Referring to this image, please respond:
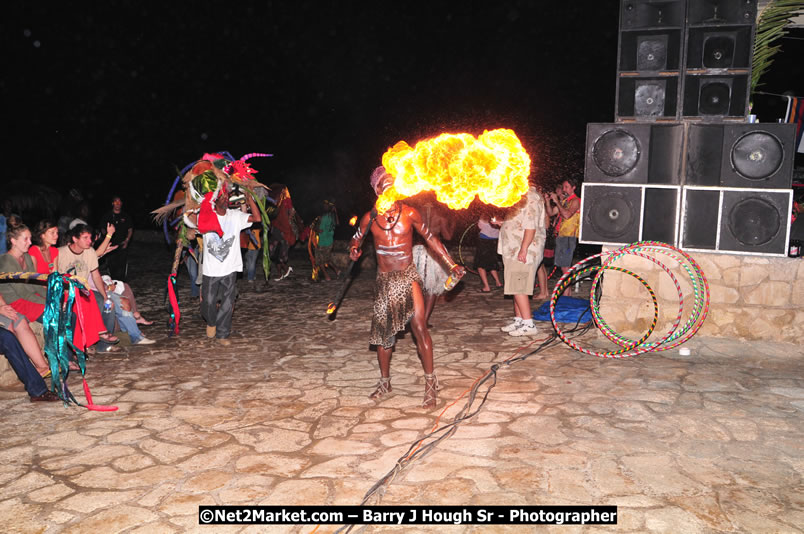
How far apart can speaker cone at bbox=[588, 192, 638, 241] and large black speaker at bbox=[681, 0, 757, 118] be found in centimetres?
134

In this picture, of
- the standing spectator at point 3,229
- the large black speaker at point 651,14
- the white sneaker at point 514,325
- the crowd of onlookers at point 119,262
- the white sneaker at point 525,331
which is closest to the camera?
the crowd of onlookers at point 119,262

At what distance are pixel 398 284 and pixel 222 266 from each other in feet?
10.5

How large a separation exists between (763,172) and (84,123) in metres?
21.9

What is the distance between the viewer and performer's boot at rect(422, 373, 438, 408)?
220 inches

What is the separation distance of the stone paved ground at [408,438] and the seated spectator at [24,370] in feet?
0.41

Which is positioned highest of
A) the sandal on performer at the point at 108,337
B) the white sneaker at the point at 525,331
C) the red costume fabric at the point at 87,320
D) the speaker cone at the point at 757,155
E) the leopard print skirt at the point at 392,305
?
the speaker cone at the point at 757,155

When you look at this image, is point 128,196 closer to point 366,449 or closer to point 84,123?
point 84,123

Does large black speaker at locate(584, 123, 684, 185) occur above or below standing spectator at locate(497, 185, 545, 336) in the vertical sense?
above

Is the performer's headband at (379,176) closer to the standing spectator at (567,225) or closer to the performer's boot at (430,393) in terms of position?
the performer's boot at (430,393)

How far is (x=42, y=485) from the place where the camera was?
4.17 meters

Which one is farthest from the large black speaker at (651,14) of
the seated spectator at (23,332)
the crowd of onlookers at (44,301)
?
the seated spectator at (23,332)

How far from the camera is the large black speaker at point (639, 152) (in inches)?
304

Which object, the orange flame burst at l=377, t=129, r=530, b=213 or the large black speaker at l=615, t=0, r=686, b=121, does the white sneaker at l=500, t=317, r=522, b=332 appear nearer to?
the orange flame burst at l=377, t=129, r=530, b=213

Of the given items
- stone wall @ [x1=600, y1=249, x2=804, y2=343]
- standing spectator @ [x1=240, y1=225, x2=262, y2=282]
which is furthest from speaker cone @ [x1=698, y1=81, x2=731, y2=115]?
standing spectator @ [x1=240, y1=225, x2=262, y2=282]
